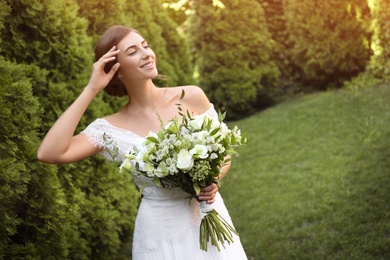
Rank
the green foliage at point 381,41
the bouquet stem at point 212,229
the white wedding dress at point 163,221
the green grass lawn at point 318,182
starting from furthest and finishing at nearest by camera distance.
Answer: the green foliage at point 381,41
the green grass lawn at point 318,182
the white wedding dress at point 163,221
the bouquet stem at point 212,229

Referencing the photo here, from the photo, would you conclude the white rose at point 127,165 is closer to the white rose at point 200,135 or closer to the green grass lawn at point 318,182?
the white rose at point 200,135

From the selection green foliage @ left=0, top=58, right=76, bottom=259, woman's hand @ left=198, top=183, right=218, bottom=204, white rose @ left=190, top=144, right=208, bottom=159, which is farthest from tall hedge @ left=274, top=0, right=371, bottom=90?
white rose @ left=190, top=144, right=208, bottom=159

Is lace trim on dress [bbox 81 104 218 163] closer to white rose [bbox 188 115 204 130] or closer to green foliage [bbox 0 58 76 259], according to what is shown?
white rose [bbox 188 115 204 130]

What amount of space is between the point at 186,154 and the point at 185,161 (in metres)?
0.04

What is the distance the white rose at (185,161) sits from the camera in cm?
271

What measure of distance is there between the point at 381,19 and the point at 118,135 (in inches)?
247

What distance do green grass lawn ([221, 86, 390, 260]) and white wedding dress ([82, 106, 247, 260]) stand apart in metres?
2.22

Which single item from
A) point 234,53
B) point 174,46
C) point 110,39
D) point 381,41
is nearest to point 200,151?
point 110,39

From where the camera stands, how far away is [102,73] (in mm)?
3125

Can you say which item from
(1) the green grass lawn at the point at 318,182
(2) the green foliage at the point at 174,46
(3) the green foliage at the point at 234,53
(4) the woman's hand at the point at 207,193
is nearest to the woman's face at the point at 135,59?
(4) the woman's hand at the point at 207,193

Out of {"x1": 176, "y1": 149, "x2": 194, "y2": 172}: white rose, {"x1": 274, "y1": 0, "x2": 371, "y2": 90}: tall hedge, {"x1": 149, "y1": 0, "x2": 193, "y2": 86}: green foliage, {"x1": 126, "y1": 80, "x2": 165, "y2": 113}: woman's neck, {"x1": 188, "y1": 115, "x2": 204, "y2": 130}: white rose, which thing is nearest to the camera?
{"x1": 176, "y1": 149, "x2": 194, "y2": 172}: white rose

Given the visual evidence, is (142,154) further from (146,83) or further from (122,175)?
(122,175)

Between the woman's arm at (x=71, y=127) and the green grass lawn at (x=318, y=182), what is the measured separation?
2830mm

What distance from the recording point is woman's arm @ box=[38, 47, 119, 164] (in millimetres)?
3002
